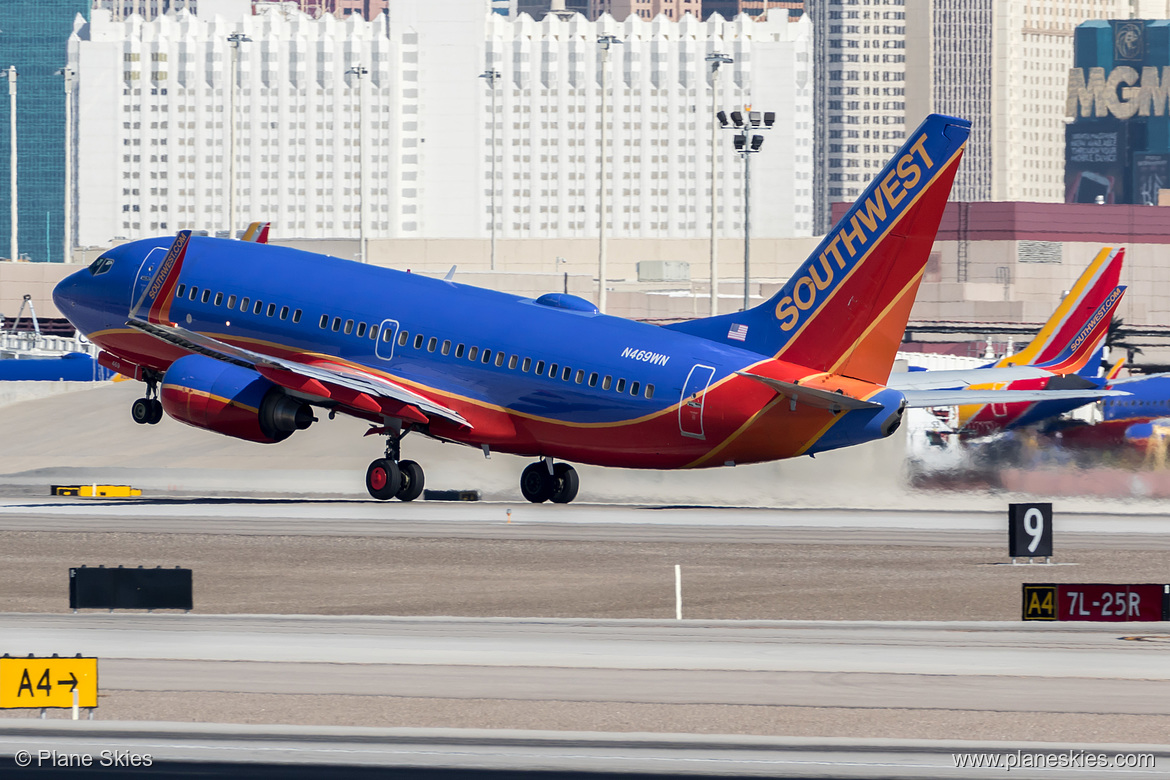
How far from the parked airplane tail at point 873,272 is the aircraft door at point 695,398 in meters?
1.74

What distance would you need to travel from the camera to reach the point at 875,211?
44781 mm

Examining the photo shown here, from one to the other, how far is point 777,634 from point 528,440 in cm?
2091

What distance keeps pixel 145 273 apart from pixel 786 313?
70.7ft

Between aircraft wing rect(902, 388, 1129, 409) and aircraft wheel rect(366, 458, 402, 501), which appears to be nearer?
aircraft wing rect(902, 388, 1129, 409)

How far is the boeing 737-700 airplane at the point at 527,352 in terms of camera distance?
4509cm

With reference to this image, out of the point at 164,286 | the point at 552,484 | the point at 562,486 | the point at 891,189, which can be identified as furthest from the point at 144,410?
the point at 891,189

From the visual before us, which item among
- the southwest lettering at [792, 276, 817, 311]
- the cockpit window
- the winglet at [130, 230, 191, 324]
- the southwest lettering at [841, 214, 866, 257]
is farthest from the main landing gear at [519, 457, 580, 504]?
the cockpit window

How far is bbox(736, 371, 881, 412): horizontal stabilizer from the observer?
147 feet

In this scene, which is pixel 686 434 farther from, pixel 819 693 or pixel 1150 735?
pixel 1150 735

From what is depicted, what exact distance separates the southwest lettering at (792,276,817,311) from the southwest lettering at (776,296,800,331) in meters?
0.20

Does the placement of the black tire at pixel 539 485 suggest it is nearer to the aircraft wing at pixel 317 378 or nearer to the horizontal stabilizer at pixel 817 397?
the aircraft wing at pixel 317 378

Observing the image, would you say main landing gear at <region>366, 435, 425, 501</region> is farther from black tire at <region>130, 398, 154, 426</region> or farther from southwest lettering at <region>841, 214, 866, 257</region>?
southwest lettering at <region>841, 214, 866, 257</region>

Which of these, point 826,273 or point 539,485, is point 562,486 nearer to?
point 539,485

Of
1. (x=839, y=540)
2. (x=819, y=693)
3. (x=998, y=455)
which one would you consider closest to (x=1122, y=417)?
(x=998, y=455)
